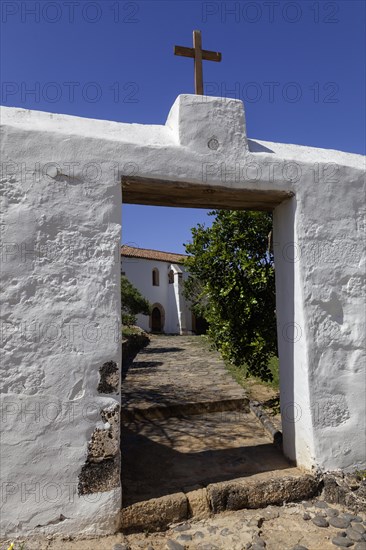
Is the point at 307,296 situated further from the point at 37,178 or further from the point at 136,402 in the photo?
the point at 136,402

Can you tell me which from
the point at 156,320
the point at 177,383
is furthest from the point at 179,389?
the point at 156,320

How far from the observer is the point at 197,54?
3836 mm

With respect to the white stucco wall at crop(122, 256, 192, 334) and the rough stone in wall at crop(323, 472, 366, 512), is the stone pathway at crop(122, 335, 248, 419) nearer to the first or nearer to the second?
the rough stone in wall at crop(323, 472, 366, 512)

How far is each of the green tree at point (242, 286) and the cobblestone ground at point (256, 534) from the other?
2.64m

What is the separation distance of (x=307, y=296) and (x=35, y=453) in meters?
2.45

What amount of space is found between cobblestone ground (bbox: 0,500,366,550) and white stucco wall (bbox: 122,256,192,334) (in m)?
24.3

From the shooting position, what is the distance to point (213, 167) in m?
3.42

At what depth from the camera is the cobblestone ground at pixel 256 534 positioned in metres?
2.73

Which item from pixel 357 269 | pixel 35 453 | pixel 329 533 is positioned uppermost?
pixel 357 269

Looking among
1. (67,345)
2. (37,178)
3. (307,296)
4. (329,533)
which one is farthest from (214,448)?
(37,178)

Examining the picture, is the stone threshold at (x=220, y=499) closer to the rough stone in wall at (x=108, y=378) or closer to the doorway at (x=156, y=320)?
the rough stone in wall at (x=108, y=378)

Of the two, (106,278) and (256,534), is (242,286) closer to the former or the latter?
(106,278)

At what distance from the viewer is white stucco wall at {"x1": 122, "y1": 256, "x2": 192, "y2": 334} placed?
2797 centimetres

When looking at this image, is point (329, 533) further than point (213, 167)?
No
